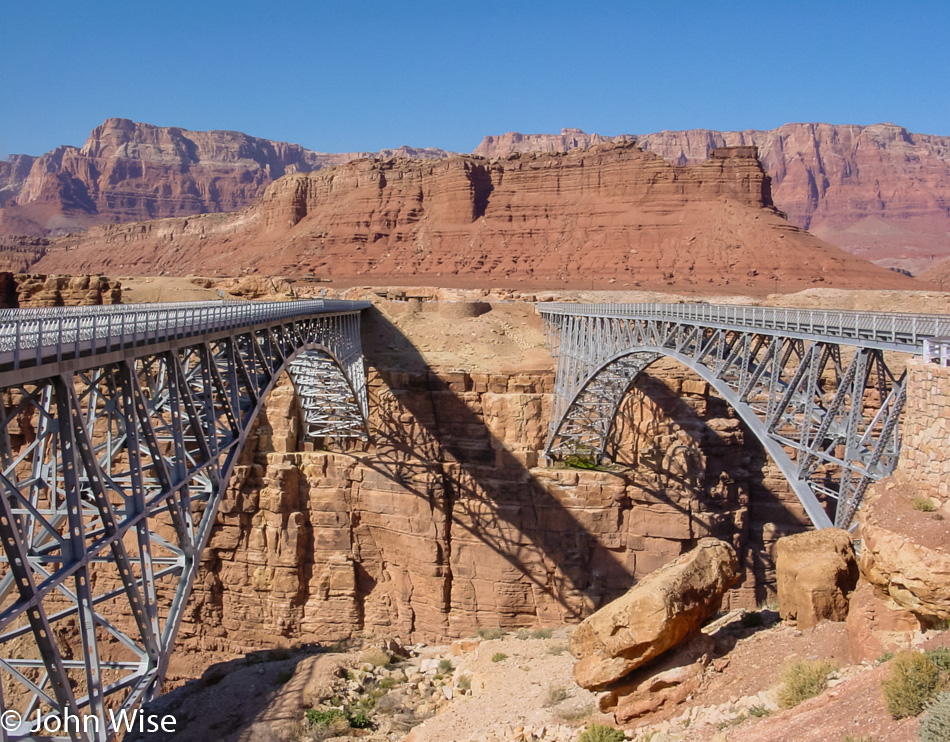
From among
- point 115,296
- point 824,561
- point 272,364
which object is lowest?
point 824,561

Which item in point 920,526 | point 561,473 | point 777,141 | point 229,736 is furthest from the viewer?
A: point 777,141

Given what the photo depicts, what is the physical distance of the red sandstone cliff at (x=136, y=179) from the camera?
15612 centimetres

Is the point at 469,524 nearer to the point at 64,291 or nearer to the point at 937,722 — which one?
the point at 64,291

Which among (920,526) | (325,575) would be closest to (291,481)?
(325,575)

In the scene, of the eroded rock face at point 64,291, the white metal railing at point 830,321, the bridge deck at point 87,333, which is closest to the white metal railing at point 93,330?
the bridge deck at point 87,333

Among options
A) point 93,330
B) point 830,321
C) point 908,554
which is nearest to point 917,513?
point 908,554

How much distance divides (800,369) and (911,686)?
28.6 feet

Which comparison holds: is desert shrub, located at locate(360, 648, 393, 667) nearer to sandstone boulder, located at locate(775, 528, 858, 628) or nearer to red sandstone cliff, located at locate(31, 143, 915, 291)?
sandstone boulder, located at locate(775, 528, 858, 628)

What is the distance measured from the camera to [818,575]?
13516mm

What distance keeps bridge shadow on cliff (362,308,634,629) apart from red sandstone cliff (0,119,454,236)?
131069 mm

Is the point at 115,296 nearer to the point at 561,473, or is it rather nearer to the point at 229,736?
the point at 561,473

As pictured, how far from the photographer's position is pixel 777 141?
174 meters

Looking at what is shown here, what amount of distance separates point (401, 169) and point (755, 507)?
226 feet

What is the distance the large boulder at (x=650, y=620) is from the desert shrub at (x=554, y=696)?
4.13ft
